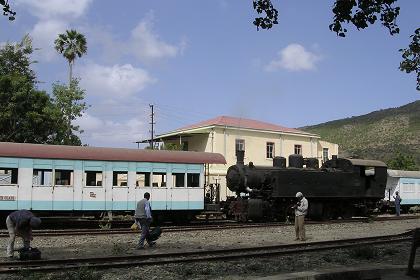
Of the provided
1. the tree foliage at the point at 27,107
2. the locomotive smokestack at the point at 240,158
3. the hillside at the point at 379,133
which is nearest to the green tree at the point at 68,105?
the tree foliage at the point at 27,107

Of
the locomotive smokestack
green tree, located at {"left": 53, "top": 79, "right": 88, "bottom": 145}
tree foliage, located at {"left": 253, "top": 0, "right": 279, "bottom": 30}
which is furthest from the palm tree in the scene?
tree foliage, located at {"left": 253, "top": 0, "right": 279, "bottom": 30}

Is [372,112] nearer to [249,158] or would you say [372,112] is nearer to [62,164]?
[249,158]

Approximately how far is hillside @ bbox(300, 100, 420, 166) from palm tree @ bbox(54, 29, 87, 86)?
48.1 metres

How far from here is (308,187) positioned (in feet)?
78.1

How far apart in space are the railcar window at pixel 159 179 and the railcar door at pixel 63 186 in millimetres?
3392

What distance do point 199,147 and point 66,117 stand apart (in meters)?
10.4

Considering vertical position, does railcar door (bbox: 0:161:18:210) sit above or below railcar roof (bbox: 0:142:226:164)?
below

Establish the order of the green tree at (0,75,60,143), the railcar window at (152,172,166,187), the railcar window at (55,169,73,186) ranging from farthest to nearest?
the green tree at (0,75,60,143), the railcar window at (152,172,166,187), the railcar window at (55,169,73,186)

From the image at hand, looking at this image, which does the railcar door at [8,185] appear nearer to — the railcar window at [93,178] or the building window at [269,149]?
the railcar window at [93,178]

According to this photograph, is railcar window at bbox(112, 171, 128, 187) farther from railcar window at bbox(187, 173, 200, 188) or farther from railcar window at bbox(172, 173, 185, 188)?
railcar window at bbox(187, 173, 200, 188)

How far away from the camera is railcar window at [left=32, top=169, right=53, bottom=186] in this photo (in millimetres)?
19125

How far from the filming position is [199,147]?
4050cm

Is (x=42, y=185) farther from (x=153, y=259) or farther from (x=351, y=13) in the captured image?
(x=351, y=13)

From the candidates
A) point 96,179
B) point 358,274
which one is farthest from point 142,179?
point 358,274
